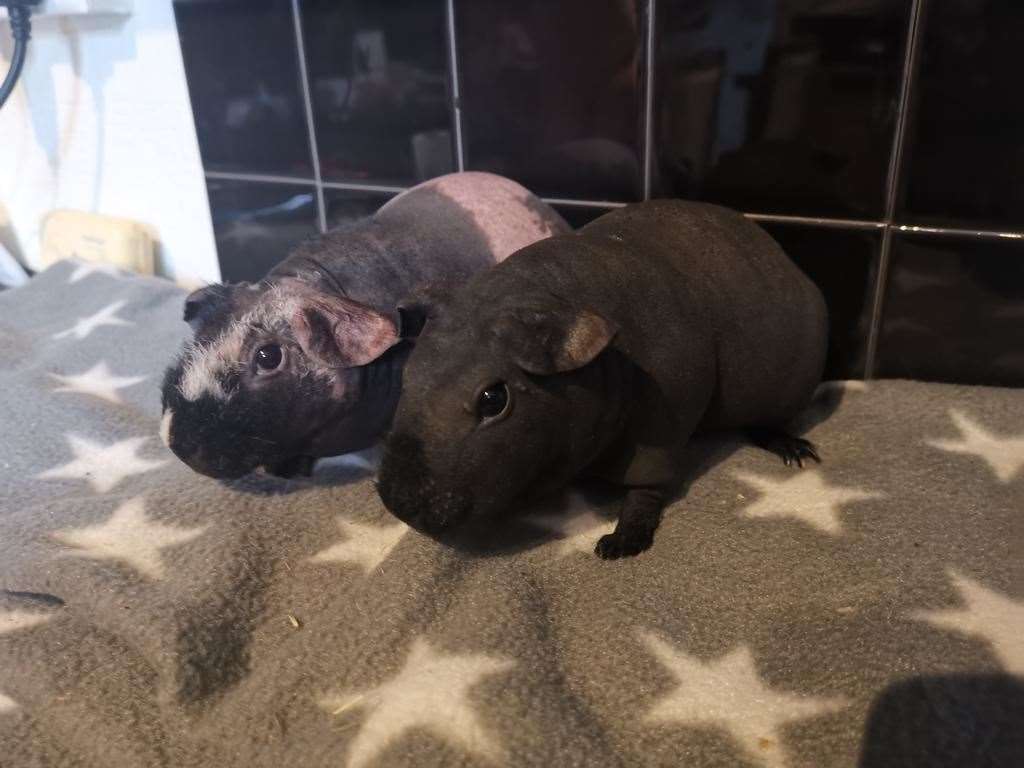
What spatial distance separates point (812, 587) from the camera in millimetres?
775

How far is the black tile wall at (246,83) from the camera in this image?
139 centimetres

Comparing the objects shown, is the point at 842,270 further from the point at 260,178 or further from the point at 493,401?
the point at 260,178

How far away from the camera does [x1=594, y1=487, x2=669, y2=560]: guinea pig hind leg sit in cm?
83

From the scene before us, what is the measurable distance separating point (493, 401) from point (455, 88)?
66 cm

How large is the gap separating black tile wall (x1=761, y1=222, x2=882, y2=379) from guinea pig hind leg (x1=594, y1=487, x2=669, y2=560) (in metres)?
0.39

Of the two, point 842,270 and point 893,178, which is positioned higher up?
point 893,178

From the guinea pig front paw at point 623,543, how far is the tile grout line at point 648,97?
0.50 m

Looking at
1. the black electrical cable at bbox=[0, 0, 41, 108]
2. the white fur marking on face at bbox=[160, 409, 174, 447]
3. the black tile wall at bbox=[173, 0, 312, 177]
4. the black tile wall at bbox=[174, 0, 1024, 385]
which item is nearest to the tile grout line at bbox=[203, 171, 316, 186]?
the black tile wall at bbox=[173, 0, 312, 177]

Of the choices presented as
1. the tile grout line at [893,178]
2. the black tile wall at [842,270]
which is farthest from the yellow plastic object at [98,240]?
the tile grout line at [893,178]

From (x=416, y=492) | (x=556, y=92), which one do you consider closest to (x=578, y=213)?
(x=556, y=92)

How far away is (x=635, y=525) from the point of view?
856 millimetres

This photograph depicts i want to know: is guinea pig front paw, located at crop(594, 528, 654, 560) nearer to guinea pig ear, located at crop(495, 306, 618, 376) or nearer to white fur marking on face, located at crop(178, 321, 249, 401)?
guinea pig ear, located at crop(495, 306, 618, 376)

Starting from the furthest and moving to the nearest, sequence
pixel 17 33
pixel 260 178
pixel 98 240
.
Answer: pixel 98 240
pixel 17 33
pixel 260 178

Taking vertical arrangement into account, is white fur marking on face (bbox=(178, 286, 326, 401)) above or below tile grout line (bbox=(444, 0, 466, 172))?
below
